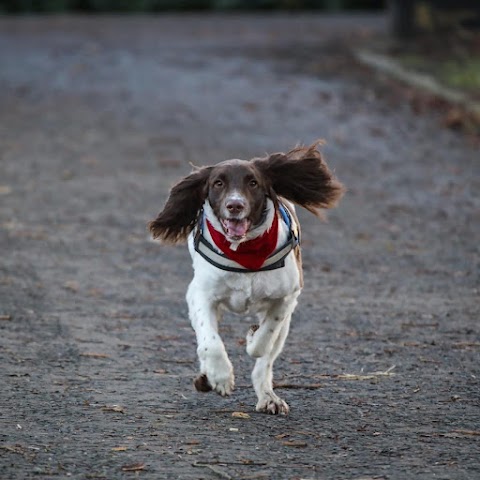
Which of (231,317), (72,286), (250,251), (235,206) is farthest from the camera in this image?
(72,286)

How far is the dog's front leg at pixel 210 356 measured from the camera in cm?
629

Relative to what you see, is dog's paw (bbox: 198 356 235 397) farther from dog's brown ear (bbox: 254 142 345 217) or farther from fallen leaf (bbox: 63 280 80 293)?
fallen leaf (bbox: 63 280 80 293)

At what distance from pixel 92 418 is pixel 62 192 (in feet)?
22.5

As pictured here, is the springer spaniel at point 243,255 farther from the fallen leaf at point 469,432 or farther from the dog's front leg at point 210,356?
the fallen leaf at point 469,432

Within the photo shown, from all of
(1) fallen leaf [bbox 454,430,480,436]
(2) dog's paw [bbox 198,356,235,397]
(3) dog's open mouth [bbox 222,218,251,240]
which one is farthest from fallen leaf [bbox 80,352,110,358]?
(1) fallen leaf [bbox 454,430,480,436]

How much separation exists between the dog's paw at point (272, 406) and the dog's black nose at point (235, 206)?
2.97 feet

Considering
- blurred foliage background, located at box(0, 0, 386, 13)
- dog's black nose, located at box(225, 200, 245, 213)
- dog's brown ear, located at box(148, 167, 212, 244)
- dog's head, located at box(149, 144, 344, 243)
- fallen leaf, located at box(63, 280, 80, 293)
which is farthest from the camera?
blurred foliage background, located at box(0, 0, 386, 13)

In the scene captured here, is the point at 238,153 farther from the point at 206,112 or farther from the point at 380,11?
the point at 380,11

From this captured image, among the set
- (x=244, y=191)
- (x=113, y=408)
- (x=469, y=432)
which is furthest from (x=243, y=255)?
(x=469, y=432)

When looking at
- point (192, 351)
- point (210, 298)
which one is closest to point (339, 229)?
point (192, 351)

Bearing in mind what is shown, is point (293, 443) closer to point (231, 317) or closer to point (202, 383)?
point (202, 383)

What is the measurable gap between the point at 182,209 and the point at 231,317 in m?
1.69

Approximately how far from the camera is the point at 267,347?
655 centimetres

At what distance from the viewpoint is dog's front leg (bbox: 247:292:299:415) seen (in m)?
6.45
